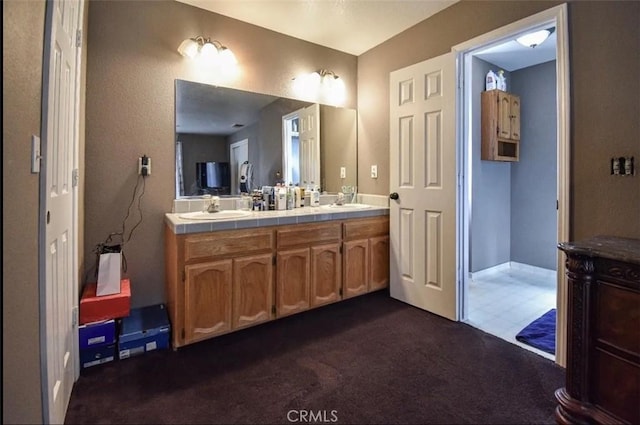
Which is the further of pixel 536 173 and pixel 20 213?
pixel 536 173

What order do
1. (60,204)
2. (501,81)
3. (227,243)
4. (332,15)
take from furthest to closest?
(501,81) < (332,15) < (227,243) < (60,204)

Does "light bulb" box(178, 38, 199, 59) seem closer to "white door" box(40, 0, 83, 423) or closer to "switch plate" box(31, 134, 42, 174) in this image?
"white door" box(40, 0, 83, 423)

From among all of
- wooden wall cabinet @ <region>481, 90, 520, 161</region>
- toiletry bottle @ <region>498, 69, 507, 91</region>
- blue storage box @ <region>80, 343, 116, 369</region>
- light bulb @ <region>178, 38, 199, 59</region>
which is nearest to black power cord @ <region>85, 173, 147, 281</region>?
blue storage box @ <region>80, 343, 116, 369</region>

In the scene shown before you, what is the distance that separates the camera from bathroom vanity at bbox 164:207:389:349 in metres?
2.11

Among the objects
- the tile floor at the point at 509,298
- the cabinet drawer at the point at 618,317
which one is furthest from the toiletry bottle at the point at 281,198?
the cabinet drawer at the point at 618,317

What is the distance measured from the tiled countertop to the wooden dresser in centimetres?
160

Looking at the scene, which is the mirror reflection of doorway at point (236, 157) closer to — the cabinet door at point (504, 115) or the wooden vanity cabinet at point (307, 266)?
the wooden vanity cabinet at point (307, 266)

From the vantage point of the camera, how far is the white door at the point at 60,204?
119 centimetres

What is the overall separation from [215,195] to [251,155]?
48cm

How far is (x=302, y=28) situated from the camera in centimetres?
294

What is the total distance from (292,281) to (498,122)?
2.92 meters

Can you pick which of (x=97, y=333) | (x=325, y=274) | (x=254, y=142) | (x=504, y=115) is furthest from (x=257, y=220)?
(x=504, y=115)

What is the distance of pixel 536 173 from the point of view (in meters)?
3.99

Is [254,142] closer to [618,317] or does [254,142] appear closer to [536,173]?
[618,317]
